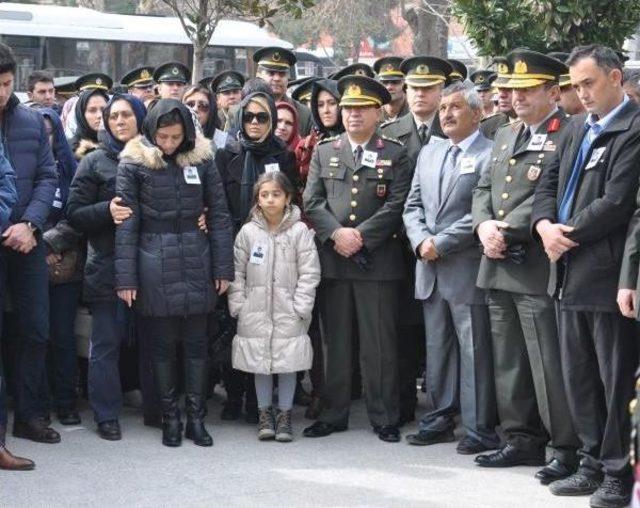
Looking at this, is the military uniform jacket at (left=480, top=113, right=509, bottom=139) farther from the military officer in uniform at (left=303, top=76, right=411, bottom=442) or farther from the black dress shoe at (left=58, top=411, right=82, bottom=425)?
the black dress shoe at (left=58, top=411, right=82, bottom=425)

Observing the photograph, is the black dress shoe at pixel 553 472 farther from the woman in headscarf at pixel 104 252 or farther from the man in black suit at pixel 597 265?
the woman in headscarf at pixel 104 252

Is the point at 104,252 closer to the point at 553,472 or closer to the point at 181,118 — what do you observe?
the point at 181,118

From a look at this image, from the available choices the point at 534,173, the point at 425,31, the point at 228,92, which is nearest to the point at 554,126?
the point at 534,173

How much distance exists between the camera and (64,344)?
810cm

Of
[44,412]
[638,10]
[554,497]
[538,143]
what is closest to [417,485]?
[554,497]

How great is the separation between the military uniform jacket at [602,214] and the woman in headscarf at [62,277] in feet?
10.1

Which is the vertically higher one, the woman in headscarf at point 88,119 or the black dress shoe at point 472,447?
the woman in headscarf at point 88,119

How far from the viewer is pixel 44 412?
25.7ft

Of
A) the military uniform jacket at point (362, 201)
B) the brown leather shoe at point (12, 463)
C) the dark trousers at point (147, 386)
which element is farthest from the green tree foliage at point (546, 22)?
the brown leather shoe at point (12, 463)

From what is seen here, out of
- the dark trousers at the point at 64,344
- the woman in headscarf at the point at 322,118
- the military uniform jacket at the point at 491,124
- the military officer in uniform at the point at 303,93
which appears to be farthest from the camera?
the military officer in uniform at the point at 303,93

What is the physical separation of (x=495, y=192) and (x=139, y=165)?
6.85 ft

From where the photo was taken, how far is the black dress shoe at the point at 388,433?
25.5 feet

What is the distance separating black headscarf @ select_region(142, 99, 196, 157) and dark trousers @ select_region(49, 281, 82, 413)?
112 centimetres

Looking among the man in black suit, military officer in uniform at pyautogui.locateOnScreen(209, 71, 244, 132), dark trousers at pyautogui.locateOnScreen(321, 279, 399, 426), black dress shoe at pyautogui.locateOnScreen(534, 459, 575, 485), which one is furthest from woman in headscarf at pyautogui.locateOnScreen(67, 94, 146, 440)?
military officer in uniform at pyautogui.locateOnScreen(209, 71, 244, 132)
